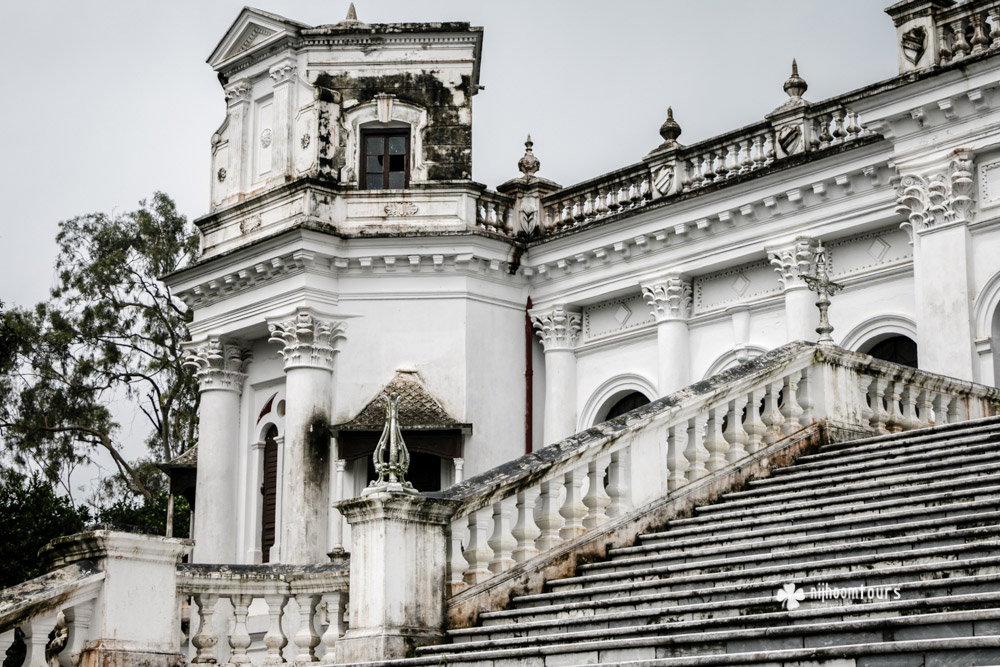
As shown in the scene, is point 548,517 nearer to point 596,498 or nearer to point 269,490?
point 596,498

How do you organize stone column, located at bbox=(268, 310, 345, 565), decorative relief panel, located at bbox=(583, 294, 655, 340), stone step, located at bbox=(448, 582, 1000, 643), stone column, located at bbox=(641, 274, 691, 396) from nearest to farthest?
stone step, located at bbox=(448, 582, 1000, 643) → stone column, located at bbox=(641, 274, 691, 396) → stone column, located at bbox=(268, 310, 345, 565) → decorative relief panel, located at bbox=(583, 294, 655, 340)

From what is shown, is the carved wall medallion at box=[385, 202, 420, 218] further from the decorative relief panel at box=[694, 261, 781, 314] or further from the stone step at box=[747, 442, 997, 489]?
the stone step at box=[747, 442, 997, 489]

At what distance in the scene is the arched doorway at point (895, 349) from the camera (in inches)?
780

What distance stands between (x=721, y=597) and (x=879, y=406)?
17.7ft

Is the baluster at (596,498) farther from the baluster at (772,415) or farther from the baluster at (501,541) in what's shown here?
the baluster at (772,415)

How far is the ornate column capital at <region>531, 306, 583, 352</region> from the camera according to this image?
23953 millimetres

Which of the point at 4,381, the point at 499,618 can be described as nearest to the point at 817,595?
the point at 499,618

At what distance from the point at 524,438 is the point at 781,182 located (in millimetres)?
6311

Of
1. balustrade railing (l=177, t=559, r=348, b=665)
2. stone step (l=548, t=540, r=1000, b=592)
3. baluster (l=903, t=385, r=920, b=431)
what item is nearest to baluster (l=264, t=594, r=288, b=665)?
balustrade railing (l=177, t=559, r=348, b=665)

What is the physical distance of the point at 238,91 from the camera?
25.8 metres

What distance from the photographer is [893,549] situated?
29.1ft

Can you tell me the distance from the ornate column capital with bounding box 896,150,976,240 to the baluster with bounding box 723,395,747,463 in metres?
6.28

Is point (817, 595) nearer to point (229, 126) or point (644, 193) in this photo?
point (644, 193)

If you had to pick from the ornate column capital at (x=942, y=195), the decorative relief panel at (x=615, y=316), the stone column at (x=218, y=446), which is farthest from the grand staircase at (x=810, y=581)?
the stone column at (x=218, y=446)
